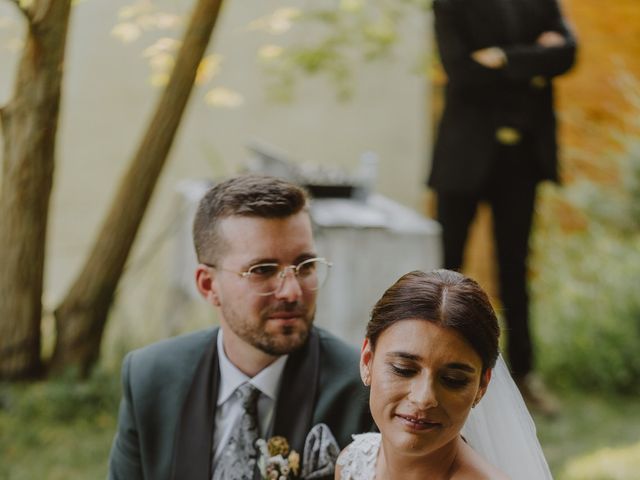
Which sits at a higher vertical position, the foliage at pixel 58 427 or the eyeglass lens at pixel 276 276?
the eyeglass lens at pixel 276 276

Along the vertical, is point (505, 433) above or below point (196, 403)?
above

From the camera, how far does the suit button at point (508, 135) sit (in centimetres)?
426

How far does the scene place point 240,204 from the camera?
7.47ft

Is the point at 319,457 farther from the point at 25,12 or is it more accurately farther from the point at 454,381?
the point at 25,12

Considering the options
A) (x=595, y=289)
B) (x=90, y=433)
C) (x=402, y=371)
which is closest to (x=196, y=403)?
(x=402, y=371)

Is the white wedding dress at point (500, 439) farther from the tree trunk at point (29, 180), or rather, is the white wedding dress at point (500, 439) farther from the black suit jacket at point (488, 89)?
the tree trunk at point (29, 180)

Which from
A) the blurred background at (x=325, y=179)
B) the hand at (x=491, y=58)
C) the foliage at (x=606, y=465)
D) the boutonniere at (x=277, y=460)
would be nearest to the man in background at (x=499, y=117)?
the hand at (x=491, y=58)

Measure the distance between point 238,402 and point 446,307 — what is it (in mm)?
791

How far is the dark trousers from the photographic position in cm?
436

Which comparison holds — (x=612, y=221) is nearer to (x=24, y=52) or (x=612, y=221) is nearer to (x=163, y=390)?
(x=24, y=52)

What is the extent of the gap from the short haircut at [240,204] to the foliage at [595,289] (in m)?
3.34

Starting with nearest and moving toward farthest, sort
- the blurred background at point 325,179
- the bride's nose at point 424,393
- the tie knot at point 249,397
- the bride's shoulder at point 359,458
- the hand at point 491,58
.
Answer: the bride's nose at point 424,393 < the bride's shoulder at point 359,458 < the tie knot at point 249,397 < the hand at point 491,58 < the blurred background at point 325,179

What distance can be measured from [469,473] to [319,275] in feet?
2.47

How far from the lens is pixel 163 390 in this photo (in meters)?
2.36
